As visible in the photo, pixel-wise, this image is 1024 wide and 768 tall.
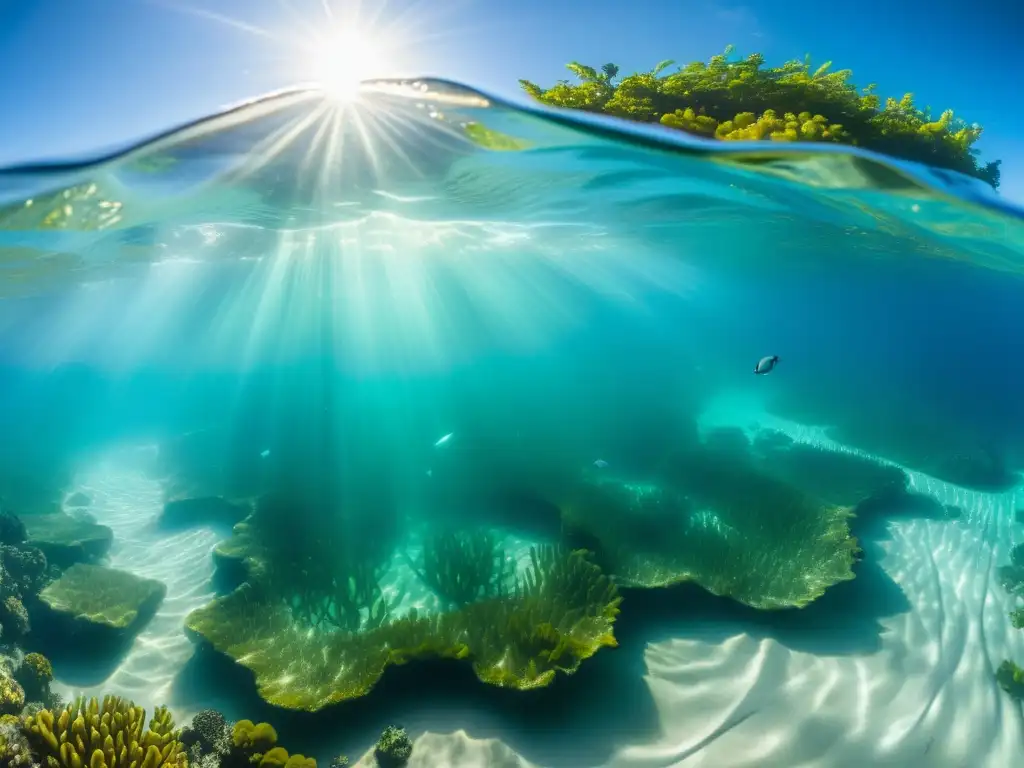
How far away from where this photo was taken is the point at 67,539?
476 inches

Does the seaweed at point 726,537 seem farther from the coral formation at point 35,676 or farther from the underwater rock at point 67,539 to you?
the underwater rock at point 67,539

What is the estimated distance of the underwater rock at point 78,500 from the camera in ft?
57.7

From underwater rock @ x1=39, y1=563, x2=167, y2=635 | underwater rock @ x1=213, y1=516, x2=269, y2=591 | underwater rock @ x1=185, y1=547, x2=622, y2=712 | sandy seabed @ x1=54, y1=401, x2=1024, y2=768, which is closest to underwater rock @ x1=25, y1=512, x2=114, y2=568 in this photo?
underwater rock @ x1=39, y1=563, x2=167, y2=635

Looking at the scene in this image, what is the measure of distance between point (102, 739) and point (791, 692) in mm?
8173

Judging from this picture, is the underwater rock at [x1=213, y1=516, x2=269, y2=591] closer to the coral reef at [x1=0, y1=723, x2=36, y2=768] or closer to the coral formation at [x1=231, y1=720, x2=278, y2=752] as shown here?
the coral formation at [x1=231, y1=720, x2=278, y2=752]

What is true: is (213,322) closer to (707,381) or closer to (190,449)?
(190,449)

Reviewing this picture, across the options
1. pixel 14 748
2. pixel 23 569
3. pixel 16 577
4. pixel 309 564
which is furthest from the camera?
pixel 309 564

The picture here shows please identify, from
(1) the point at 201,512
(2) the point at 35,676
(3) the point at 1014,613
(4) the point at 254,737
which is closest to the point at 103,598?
(2) the point at 35,676

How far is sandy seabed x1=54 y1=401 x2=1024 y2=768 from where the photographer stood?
6047 mm

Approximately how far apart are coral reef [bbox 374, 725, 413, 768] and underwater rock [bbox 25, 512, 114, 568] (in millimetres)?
9938

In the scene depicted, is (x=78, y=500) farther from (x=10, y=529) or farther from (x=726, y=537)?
(x=726, y=537)

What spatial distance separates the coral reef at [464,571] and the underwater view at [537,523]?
71 millimetres

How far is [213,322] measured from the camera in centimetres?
6838

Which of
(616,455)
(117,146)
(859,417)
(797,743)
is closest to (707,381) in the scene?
(859,417)
